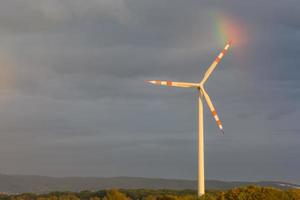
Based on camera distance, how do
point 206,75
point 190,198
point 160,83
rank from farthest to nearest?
point 190,198, point 206,75, point 160,83

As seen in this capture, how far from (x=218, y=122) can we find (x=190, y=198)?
5083cm

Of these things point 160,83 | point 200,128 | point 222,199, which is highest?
point 160,83

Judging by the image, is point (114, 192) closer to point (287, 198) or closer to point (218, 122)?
point (287, 198)

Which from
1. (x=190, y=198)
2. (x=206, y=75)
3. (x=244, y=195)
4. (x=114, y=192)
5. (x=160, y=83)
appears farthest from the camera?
(x=114, y=192)

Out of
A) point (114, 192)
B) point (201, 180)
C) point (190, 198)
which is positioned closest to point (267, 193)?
point (190, 198)

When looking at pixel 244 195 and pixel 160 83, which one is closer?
pixel 160 83

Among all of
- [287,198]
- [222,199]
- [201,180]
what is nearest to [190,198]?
[222,199]

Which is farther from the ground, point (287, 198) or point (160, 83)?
point (160, 83)

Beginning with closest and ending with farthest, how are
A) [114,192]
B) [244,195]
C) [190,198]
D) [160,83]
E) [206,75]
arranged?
[160,83], [206,75], [244,195], [190,198], [114,192]

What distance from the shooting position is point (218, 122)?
87250 millimetres

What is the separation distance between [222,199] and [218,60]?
40526 mm

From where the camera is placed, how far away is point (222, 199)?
123500mm

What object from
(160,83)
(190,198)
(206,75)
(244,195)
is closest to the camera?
(160,83)

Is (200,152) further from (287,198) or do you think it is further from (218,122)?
(287,198)
